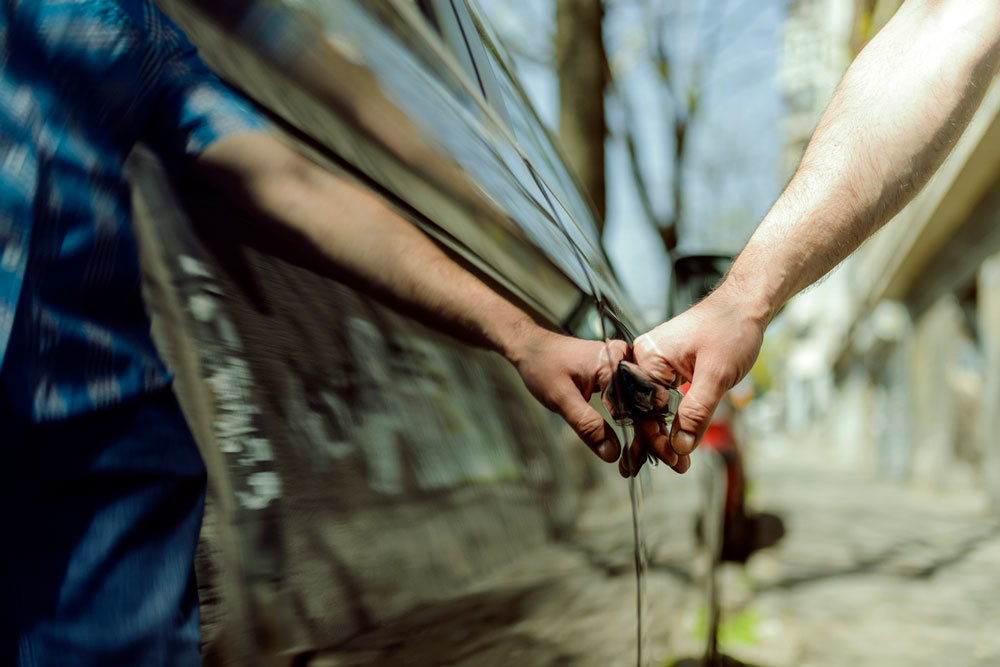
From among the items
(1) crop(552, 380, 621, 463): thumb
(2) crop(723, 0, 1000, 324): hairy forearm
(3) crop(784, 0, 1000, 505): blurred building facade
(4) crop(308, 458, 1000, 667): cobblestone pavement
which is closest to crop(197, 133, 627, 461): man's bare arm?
(1) crop(552, 380, 621, 463): thumb

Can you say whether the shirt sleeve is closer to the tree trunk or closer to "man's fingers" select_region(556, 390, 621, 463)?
"man's fingers" select_region(556, 390, 621, 463)

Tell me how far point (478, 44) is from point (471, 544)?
33.6 inches

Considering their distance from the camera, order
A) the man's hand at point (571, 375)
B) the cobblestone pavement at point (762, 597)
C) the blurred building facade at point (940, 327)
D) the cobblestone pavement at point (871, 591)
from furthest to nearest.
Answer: the blurred building facade at point (940, 327), the cobblestone pavement at point (871, 591), the man's hand at point (571, 375), the cobblestone pavement at point (762, 597)

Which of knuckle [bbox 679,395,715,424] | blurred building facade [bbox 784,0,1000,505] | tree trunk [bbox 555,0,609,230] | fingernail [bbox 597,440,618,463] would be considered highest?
tree trunk [bbox 555,0,609,230]

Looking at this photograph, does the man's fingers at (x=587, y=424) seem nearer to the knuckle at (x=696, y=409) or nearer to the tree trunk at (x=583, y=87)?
the knuckle at (x=696, y=409)

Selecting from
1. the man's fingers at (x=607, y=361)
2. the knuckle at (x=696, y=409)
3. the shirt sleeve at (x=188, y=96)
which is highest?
the shirt sleeve at (x=188, y=96)

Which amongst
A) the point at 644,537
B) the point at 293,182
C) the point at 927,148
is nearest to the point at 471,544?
the point at 293,182

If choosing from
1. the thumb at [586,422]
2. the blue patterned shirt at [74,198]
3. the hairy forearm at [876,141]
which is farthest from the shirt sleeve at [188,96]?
the hairy forearm at [876,141]

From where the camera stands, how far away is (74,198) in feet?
2.21

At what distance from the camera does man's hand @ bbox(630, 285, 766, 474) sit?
3.96 ft

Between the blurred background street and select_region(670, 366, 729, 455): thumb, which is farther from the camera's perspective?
select_region(670, 366, 729, 455): thumb

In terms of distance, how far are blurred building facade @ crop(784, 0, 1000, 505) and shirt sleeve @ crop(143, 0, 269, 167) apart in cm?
494

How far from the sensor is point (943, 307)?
10.5 metres

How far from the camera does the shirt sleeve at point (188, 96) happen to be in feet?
2.30
